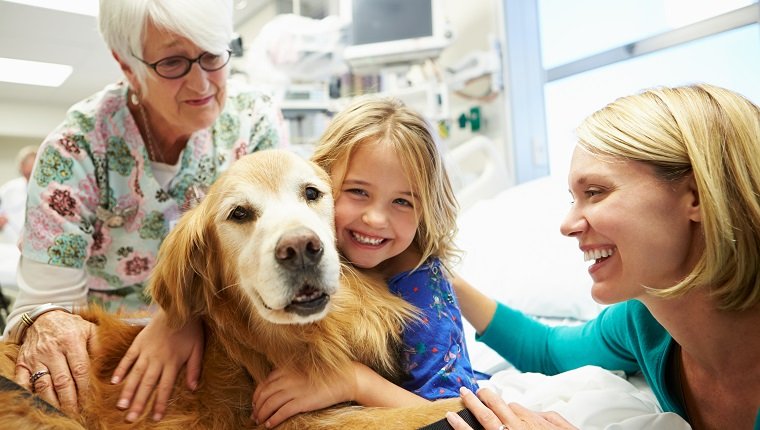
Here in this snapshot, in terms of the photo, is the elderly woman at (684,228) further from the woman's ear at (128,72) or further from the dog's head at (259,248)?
the woman's ear at (128,72)

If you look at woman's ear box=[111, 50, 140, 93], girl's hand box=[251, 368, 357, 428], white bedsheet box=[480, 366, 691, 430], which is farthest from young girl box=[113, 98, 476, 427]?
woman's ear box=[111, 50, 140, 93]

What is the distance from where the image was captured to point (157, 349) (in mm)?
1098

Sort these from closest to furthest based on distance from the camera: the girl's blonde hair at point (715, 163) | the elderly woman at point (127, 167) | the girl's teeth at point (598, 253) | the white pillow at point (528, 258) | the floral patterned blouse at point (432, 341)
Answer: the girl's blonde hair at point (715, 163), the girl's teeth at point (598, 253), the floral patterned blouse at point (432, 341), the elderly woman at point (127, 167), the white pillow at point (528, 258)

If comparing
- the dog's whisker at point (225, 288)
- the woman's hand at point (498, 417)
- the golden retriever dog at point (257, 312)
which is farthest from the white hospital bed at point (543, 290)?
the dog's whisker at point (225, 288)

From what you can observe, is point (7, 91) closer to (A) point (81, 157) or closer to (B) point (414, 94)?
(A) point (81, 157)

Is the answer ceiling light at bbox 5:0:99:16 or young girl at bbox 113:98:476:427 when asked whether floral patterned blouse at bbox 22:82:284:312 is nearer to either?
ceiling light at bbox 5:0:99:16

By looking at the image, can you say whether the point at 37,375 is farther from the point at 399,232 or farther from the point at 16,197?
→ the point at 399,232

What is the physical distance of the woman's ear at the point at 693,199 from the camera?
0.93 m

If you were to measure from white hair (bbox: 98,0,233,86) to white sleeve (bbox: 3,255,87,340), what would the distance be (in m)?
0.57

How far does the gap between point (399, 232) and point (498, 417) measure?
462mm

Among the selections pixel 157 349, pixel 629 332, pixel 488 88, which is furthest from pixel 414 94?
pixel 157 349

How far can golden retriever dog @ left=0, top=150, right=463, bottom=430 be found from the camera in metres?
0.96

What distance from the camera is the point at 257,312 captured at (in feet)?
3.47

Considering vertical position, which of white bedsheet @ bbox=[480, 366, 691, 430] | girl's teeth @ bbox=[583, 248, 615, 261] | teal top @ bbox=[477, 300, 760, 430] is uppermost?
girl's teeth @ bbox=[583, 248, 615, 261]
